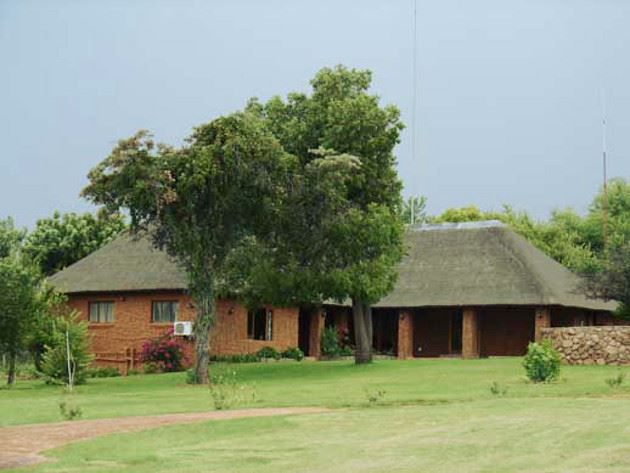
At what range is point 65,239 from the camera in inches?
2591

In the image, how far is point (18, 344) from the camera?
38562 millimetres

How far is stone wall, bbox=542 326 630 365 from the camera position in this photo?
1508 inches

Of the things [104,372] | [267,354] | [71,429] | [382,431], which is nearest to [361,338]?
[267,354]

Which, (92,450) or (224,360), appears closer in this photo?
(92,450)

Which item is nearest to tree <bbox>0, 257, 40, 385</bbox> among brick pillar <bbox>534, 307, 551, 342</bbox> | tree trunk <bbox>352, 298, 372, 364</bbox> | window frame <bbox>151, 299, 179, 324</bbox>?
window frame <bbox>151, 299, 179, 324</bbox>

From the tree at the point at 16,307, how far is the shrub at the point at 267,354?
12.3 meters

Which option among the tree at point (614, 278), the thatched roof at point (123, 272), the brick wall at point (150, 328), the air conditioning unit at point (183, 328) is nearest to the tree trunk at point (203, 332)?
the air conditioning unit at point (183, 328)

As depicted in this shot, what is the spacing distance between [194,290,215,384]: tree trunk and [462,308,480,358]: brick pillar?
15.6 m

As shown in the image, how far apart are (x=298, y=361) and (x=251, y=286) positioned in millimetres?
7401

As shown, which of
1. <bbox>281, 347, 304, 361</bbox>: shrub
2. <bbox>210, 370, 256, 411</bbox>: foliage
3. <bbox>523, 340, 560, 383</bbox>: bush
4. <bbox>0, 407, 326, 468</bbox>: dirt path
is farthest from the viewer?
<bbox>281, 347, 304, 361</bbox>: shrub

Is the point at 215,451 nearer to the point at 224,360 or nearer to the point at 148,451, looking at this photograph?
the point at 148,451

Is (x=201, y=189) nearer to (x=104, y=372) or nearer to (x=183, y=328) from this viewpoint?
(x=183, y=328)

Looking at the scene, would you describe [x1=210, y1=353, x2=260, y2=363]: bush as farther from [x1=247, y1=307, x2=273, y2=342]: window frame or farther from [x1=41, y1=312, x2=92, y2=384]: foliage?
[x1=41, y1=312, x2=92, y2=384]: foliage

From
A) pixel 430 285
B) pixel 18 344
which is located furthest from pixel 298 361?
pixel 18 344
